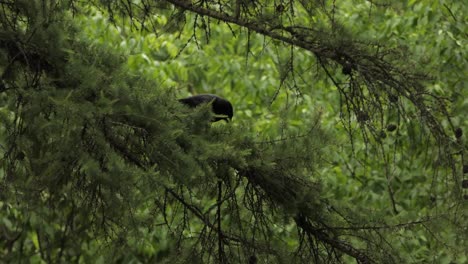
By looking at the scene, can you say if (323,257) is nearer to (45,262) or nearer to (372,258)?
(372,258)

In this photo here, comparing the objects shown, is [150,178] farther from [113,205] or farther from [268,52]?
[268,52]

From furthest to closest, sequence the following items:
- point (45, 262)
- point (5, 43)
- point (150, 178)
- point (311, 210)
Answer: point (45, 262) < point (311, 210) < point (5, 43) < point (150, 178)

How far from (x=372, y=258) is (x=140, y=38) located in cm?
374

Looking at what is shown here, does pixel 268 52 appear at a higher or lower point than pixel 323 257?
higher

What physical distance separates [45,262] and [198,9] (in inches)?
127

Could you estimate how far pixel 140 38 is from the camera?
7215mm

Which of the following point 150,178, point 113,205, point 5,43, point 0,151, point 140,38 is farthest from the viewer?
point 140,38

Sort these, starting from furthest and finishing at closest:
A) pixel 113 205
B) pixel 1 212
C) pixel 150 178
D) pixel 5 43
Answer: pixel 1 212 → pixel 5 43 → pixel 113 205 → pixel 150 178

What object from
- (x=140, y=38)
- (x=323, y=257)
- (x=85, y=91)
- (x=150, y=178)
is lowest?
(x=150, y=178)

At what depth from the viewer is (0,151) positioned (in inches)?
174

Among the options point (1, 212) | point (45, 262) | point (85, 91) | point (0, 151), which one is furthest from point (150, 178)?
point (45, 262)

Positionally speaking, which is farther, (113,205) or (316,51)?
(316,51)

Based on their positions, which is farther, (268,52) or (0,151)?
(268,52)

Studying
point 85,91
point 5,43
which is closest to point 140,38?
point 5,43
